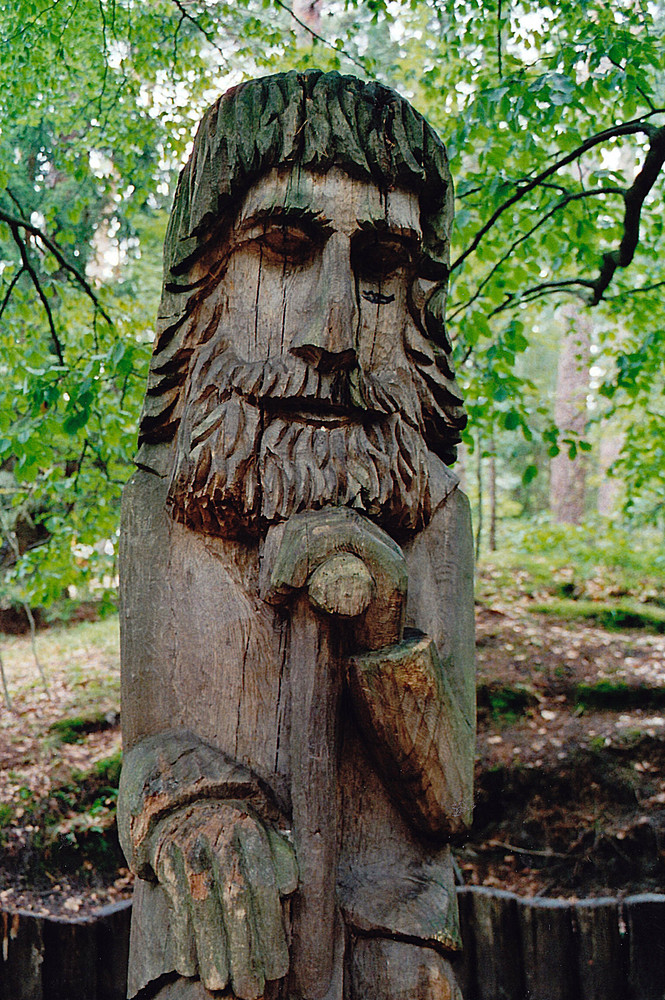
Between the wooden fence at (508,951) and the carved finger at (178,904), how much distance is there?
5.45 ft

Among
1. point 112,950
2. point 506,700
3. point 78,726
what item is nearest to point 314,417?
point 112,950

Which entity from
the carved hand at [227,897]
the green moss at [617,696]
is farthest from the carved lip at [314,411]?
the green moss at [617,696]

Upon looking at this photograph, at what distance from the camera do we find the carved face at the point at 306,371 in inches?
78.7

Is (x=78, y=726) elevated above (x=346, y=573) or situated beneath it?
situated beneath

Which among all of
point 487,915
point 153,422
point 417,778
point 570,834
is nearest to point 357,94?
point 153,422

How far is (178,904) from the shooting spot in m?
1.69

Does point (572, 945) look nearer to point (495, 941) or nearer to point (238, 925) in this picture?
point (495, 941)

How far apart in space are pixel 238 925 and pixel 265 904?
69 millimetres

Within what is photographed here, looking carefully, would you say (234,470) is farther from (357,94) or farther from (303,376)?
(357,94)

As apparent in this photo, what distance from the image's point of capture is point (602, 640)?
7.20m

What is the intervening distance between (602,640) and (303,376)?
598 cm

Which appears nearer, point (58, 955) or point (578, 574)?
point (58, 955)

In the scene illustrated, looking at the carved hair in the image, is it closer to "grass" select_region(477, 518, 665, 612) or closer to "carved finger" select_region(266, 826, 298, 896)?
"carved finger" select_region(266, 826, 298, 896)

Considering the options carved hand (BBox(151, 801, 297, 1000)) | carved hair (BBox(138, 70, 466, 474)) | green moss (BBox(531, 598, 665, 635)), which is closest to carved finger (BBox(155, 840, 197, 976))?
carved hand (BBox(151, 801, 297, 1000))
